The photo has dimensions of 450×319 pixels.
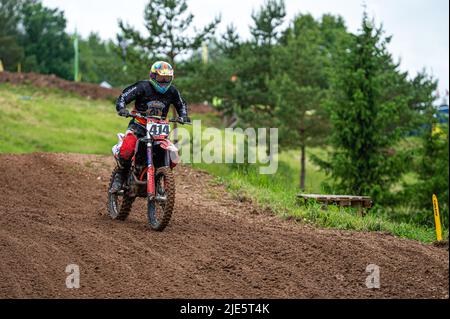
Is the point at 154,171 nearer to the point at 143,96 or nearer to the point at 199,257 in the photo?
the point at 143,96

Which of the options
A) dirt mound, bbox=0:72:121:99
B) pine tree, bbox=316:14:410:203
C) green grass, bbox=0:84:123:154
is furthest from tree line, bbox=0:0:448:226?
dirt mound, bbox=0:72:121:99

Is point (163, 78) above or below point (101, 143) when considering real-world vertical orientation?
above

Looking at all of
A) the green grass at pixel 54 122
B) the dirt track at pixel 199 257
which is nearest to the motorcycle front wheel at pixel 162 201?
the dirt track at pixel 199 257

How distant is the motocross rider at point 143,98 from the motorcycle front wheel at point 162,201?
76 cm

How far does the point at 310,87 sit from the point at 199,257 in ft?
92.7

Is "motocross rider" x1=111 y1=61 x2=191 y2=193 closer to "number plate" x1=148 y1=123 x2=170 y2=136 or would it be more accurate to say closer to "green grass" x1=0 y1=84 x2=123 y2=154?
"number plate" x1=148 y1=123 x2=170 y2=136

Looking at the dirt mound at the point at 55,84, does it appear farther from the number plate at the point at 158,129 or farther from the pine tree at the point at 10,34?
the number plate at the point at 158,129

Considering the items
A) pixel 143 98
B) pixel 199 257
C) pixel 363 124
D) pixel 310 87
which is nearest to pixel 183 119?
pixel 143 98

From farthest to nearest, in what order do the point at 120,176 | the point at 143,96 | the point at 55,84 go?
Answer: the point at 55,84, the point at 120,176, the point at 143,96

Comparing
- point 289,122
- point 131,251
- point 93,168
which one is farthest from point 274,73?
point 131,251

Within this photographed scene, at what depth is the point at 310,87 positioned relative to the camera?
35500 mm

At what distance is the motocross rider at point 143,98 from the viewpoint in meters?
10.0

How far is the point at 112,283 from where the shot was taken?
696 cm
